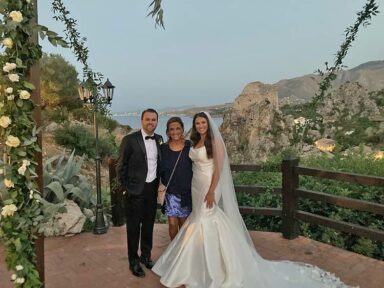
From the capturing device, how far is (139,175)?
4.25 metres

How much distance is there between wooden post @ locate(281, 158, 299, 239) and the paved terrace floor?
5.6 inches

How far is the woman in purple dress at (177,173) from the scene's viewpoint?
436 cm

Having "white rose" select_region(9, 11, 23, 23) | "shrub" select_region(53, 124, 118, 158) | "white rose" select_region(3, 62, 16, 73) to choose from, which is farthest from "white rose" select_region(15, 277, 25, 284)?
"shrub" select_region(53, 124, 118, 158)

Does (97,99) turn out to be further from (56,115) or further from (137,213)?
(56,115)

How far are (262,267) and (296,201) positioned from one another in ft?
5.21

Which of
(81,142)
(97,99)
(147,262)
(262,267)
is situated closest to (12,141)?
(147,262)

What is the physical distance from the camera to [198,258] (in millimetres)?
4078

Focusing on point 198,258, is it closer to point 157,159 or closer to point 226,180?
point 226,180

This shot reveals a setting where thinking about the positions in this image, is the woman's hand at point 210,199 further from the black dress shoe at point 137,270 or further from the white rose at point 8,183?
the white rose at point 8,183

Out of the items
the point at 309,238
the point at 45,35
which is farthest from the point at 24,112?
the point at 309,238

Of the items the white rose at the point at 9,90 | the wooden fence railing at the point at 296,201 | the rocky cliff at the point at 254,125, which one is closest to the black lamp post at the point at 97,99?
the wooden fence railing at the point at 296,201

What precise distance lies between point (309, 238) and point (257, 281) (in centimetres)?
199

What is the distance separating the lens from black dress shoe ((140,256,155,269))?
4539 millimetres

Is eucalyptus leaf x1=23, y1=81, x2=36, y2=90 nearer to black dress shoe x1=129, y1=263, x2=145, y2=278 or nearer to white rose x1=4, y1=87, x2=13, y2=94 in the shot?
white rose x1=4, y1=87, x2=13, y2=94
